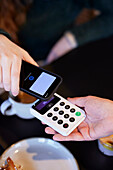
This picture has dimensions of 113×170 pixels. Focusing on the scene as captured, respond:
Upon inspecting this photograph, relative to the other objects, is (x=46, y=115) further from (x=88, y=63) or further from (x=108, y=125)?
(x=88, y=63)

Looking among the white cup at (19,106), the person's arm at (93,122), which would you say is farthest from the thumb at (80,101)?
the white cup at (19,106)

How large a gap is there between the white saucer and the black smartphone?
13cm

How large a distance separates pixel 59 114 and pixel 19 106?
0.11 m

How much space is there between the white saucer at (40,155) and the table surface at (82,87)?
0.02m

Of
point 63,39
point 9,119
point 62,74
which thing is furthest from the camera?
point 63,39

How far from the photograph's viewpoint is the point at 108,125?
Result: 583 mm

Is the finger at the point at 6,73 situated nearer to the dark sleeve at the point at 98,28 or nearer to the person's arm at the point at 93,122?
the person's arm at the point at 93,122

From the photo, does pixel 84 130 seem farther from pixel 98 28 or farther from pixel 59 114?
pixel 98 28

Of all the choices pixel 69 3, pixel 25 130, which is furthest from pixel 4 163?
pixel 69 3

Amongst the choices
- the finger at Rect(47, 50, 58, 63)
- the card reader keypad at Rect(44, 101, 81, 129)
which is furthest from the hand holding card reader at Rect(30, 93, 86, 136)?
the finger at Rect(47, 50, 58, 63)

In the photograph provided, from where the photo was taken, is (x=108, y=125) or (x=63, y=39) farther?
(x=63, y=39)

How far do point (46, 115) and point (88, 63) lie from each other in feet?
0.96

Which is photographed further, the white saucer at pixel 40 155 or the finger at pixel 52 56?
the finger at pixel 52 56

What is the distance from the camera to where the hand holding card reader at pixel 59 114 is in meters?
0.59
